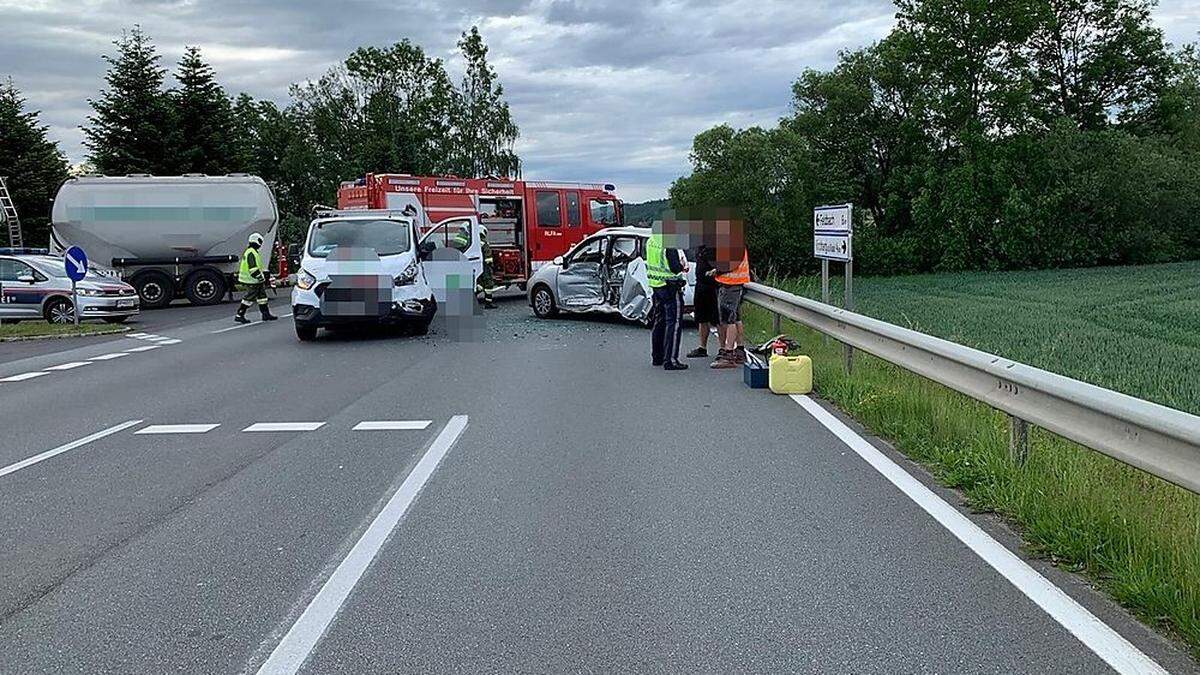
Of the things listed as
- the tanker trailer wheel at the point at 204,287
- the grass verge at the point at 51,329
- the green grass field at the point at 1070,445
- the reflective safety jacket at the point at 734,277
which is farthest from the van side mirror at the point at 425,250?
the tanker trailer wheel at the point at 204,287

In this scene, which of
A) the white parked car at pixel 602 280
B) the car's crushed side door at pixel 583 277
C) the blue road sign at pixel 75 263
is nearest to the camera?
the white parked car at pixel 602 280

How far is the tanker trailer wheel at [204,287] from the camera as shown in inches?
1123

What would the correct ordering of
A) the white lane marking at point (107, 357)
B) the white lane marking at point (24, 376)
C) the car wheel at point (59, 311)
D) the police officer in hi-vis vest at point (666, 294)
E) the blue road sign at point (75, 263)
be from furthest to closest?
the car wheel at point (59, 311), the blue road sign at point (75, 263), the white lane marking at point (107, 357), the white lane marking at point (24, 376), the police officer in hi-vis vest at point (666, 294)

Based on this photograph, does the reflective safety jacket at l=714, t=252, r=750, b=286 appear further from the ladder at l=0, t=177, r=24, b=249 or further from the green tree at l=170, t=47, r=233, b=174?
the green tree at l=170, t=47, r=233, b=174

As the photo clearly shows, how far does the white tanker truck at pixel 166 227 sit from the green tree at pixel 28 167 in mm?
18599

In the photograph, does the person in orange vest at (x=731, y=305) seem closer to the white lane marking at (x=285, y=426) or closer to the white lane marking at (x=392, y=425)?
the white lane marking at (x=392, y=425)

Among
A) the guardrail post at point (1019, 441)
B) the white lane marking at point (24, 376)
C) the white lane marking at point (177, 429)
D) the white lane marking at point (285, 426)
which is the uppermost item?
the guardrail post at point (1019, 441)

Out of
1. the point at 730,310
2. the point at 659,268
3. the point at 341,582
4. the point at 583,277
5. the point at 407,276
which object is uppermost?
the point at 659,268

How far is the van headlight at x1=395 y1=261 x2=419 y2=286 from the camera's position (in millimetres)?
16188

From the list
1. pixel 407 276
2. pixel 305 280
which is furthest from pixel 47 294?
pixel 407 276

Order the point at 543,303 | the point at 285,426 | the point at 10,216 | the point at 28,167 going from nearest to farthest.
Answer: the point at 285,426 → the point at 543,303 → the point at 10,216 → the point at 28,167

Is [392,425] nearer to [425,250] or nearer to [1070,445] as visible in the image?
[1070,445]

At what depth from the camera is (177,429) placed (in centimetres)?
917

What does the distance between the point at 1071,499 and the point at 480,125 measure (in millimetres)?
62919
